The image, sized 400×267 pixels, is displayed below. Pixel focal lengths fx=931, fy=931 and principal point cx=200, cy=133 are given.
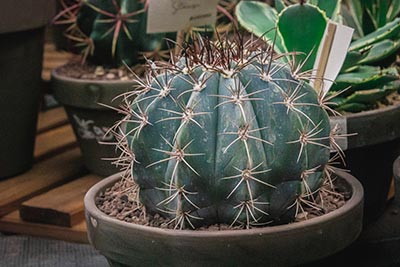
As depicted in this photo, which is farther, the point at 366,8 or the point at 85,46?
the point at 85,46

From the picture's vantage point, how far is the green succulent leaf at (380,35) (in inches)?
63.1

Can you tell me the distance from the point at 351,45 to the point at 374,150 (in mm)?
191

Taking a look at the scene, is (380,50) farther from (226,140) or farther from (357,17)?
(226,140)

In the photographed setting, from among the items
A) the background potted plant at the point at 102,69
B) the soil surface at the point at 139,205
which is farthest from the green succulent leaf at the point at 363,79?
the background potted plant at the point at 102,69

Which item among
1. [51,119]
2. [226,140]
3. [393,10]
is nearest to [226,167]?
[226,140]

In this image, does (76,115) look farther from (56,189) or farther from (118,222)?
(118,222)

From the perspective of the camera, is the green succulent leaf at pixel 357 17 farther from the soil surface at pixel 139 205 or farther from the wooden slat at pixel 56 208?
the wooden slat at pixel 56 208

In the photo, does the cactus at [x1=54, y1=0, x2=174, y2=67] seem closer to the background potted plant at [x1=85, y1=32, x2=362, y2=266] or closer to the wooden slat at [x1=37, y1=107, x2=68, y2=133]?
the wooden slat at [x1=37, y1=107, x2=68, y2=133]

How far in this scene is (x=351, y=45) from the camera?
1.63 meters

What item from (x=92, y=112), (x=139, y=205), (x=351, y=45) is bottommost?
(x=92, y=112)

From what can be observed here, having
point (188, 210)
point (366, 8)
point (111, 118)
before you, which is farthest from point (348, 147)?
point (111, 118)

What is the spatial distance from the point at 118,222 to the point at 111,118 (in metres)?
0.76

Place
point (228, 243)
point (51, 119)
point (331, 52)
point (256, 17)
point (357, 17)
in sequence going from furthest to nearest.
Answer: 1. point (51, 119)
2. point (357, 17)
3. point (256, 17)
4. point (331, 52)
5. point (228, 243)

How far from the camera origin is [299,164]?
3.89 ft
